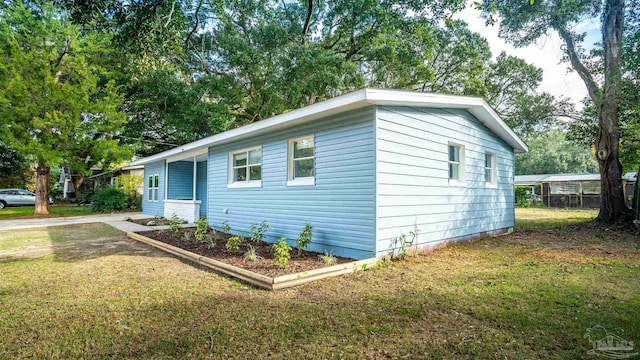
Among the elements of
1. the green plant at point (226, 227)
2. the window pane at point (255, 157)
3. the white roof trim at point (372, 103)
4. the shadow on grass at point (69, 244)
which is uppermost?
the white roof trim at point (372, 103)

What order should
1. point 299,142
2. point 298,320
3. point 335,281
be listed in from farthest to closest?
point 299,142, point 335,281, point 298,320

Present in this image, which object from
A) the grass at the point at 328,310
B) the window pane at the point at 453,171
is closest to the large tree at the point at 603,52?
the window pane at the point at 453,171

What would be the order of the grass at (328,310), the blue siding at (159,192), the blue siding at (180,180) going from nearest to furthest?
the grass at (328,310) → the blue siding at (180,180) → the blue siding at (159,192)

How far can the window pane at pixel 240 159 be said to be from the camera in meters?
9.26

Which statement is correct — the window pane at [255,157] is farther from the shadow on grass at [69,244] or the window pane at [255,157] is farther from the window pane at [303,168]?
the shadow on grass at [69,244]

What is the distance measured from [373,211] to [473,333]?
8.90ft

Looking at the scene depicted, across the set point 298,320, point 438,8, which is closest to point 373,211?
point 298,320

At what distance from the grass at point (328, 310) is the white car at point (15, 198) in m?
21.7

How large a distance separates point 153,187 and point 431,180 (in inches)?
559

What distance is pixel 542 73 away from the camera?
→ 18359 mm

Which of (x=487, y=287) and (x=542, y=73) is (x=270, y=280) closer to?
(x=487, y=287)

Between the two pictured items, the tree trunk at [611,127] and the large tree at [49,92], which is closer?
the tree trunk at [611,127]

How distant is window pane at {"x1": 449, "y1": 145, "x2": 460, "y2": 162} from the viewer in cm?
784

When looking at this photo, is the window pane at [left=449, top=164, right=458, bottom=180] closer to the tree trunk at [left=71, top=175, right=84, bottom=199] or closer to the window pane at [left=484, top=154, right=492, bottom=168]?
the window pane at [left=484, top=154, right=492, bottom=168]
